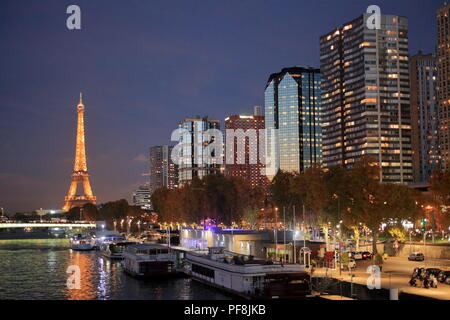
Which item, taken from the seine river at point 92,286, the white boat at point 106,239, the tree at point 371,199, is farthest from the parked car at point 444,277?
the white boat at point 106,239

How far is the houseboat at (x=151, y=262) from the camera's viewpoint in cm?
7144

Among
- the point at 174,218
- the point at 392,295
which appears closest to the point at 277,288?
the point at 392,295

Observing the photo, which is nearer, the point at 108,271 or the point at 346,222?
the point at 346,222

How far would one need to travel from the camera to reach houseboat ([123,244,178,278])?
71438mm

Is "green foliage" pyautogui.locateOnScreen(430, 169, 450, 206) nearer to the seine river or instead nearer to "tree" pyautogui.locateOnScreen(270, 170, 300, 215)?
the seine river

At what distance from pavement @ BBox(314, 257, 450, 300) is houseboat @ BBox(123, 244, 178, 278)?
21.2 meters

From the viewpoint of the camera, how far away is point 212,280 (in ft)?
193

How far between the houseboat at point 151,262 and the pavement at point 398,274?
2123cm

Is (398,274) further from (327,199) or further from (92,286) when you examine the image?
(92,286)

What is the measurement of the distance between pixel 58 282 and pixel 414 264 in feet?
136

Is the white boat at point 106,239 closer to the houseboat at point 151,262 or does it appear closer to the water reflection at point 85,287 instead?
the water reflection at point 85,287
